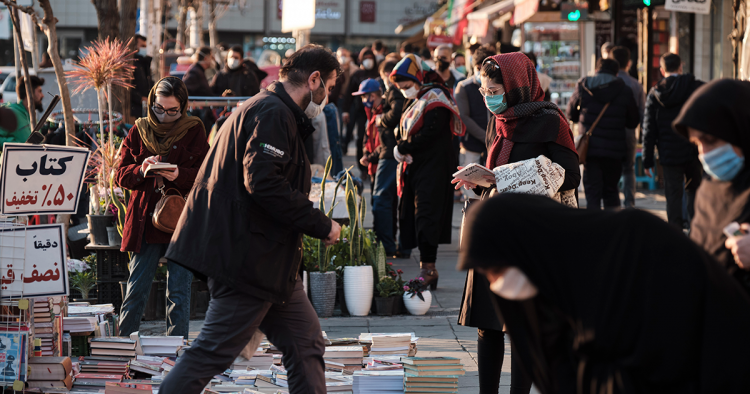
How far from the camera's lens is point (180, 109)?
5438mm

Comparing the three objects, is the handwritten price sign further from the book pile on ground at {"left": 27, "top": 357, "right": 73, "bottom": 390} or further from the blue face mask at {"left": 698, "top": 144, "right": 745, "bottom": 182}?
the blue face mask at {"left": 698, "top": 144, "right": 745, "bottom": 182}

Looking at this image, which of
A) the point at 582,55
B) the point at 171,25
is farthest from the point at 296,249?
the point at 171,25

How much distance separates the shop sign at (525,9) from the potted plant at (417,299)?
31.0ft

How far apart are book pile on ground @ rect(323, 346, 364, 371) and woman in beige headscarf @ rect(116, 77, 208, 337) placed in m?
0.99

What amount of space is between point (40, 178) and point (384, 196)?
189 inches

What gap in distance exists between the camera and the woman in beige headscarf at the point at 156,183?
5332mm

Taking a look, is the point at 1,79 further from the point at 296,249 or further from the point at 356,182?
the point at 296,249

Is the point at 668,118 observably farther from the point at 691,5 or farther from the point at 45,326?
the point at 45,326

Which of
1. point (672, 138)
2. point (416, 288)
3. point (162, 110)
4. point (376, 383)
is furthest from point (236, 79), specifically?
point (376, 383)

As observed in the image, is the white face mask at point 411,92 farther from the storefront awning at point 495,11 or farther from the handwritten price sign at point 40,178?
the storefront awning at point 495,11

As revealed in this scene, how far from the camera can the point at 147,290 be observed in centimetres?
545

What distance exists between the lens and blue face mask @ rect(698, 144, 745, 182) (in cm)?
257

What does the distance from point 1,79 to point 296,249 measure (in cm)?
2486

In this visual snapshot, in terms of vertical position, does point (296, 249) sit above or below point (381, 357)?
above
